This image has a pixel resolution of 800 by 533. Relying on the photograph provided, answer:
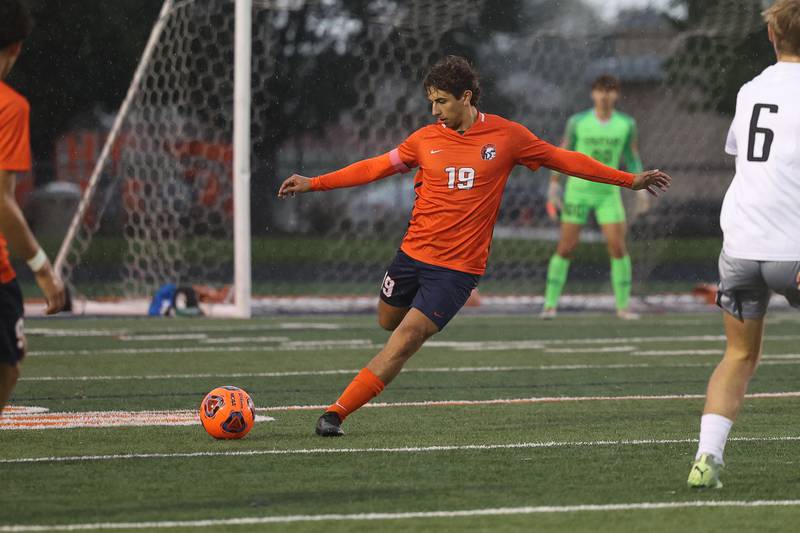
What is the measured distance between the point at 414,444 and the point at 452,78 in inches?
74.1

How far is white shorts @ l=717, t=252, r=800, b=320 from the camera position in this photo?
600 cm

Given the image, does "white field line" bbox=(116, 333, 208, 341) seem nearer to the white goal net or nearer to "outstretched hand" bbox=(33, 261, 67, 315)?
the white goal net

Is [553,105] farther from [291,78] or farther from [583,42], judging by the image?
[291,78]

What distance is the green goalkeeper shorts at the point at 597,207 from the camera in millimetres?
16000

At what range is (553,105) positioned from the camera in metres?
21.9

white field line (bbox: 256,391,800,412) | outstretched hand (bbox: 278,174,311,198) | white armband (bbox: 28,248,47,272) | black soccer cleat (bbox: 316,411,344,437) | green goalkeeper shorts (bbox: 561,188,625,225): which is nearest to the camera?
white armband (bbox: 28,248,47,272)

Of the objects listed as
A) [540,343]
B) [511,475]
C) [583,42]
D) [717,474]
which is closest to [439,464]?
[511,475]

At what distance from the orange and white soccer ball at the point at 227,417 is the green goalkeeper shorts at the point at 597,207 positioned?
8.70m

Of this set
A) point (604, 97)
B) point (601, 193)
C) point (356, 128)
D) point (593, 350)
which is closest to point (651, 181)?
point (593, 350)

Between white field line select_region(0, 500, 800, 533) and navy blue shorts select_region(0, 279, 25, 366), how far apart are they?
632 millimetres

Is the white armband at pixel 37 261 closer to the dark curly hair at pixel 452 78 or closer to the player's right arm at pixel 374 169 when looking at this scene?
the player's right arm at pixel 374 169

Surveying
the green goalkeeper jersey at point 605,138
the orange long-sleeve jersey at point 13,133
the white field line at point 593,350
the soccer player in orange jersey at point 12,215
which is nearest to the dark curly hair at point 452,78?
the soccer player in orange jersey at point 12,215

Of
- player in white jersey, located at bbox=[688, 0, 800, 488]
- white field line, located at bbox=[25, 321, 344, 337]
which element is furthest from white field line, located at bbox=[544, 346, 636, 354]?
player in white jersey, located at bbox=[688, 0, 800, 488]

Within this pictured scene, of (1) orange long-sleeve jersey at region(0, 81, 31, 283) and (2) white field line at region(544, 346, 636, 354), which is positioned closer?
(1) orange long-sleeve jersey at region(0, 81, 31, 283)
